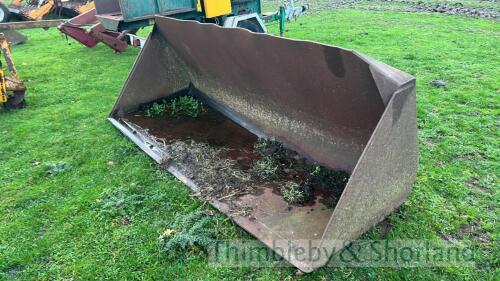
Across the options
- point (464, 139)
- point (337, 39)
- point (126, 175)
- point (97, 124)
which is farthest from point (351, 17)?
point (126, 175)

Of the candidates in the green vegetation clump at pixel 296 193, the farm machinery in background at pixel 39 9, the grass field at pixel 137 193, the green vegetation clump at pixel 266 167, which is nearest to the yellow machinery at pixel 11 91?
the grass field at pixel 137 193

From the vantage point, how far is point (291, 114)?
152 inches

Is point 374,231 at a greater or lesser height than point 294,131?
lesser

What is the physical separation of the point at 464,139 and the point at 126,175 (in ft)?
11.6

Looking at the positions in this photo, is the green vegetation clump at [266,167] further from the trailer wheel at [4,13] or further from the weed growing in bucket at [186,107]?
the trailer wheel at [4,13]

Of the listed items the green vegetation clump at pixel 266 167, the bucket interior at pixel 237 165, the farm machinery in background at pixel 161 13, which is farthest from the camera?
the farm machinery in background at pixel 161 13

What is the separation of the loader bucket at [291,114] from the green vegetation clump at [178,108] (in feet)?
0.36

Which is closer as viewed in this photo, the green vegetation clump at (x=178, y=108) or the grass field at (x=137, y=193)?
the grass field at (x=137, y=193)

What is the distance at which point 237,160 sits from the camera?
3820 millimetres

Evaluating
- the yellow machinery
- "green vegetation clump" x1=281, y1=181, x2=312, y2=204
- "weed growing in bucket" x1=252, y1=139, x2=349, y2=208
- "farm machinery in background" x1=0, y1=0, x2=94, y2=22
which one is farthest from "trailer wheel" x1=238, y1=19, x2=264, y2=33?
"farm machinery in background" x1=0, y1=0, x2=94, y2=22

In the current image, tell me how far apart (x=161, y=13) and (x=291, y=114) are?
364 cm

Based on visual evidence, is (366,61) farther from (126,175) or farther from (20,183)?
(20,183)

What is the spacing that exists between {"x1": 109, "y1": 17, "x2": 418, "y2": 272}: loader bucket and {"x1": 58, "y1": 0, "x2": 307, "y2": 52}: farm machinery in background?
1.42 meters

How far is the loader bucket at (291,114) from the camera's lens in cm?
239
